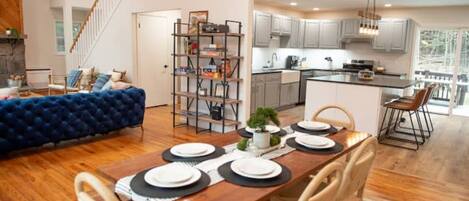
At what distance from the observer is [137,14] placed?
6562 millimetres

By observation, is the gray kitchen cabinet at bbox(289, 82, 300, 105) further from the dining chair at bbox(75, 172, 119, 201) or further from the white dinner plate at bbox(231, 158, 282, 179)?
the dining chair at bbox(75, 172, 119, 201)

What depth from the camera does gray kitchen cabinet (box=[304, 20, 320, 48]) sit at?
8305mm

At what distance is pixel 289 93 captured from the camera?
293 inches

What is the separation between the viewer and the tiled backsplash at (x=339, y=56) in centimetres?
765

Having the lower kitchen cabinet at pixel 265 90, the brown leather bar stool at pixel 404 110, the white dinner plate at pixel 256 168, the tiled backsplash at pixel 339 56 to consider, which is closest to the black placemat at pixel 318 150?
the white dinner plate at pixel 256 168

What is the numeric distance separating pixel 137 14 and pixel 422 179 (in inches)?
216

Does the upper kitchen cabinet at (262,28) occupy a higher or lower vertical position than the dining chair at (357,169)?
higher

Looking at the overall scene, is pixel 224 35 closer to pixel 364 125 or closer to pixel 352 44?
pixel 364 125

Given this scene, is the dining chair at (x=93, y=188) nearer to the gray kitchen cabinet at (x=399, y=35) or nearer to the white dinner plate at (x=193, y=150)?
the white dinner plate at (x=193, y=150)

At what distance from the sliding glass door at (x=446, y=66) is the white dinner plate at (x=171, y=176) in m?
7.45

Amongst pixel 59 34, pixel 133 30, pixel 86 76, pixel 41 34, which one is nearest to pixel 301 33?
pixel 133 30

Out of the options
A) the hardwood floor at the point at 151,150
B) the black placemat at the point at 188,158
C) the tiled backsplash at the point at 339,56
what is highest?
the tiled backsplash at the point at 339,56

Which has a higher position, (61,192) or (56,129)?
(56,129)

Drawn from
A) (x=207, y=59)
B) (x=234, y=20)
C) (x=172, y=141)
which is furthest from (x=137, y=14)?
(x=172, y=141)
